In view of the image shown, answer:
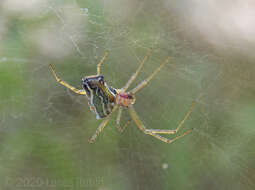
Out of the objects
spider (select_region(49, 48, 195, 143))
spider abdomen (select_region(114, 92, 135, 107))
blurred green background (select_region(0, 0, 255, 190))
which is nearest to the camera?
spider (select_region(49, 48, 195, 143))

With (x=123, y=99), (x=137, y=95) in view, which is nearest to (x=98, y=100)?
(x=123, y=99)

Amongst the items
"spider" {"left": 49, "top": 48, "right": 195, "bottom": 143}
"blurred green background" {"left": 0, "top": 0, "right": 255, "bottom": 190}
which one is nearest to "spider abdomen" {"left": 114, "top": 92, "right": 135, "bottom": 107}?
"spider" {"left": 49, "top": 48, "right": 195, "bottom": 143}

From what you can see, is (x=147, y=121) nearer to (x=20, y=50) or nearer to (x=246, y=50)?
(x=246, y=50)

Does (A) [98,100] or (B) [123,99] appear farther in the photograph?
(B) [123,99]

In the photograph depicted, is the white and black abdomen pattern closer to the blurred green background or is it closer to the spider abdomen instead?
the spider abdomen

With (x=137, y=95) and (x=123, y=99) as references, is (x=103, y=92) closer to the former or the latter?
(x=123, y=99)

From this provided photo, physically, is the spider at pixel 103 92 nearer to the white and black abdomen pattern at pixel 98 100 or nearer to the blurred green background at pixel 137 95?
the white and black abdomen pattern at pixel 98 100

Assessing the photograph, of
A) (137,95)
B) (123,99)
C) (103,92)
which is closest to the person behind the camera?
(103,92)
